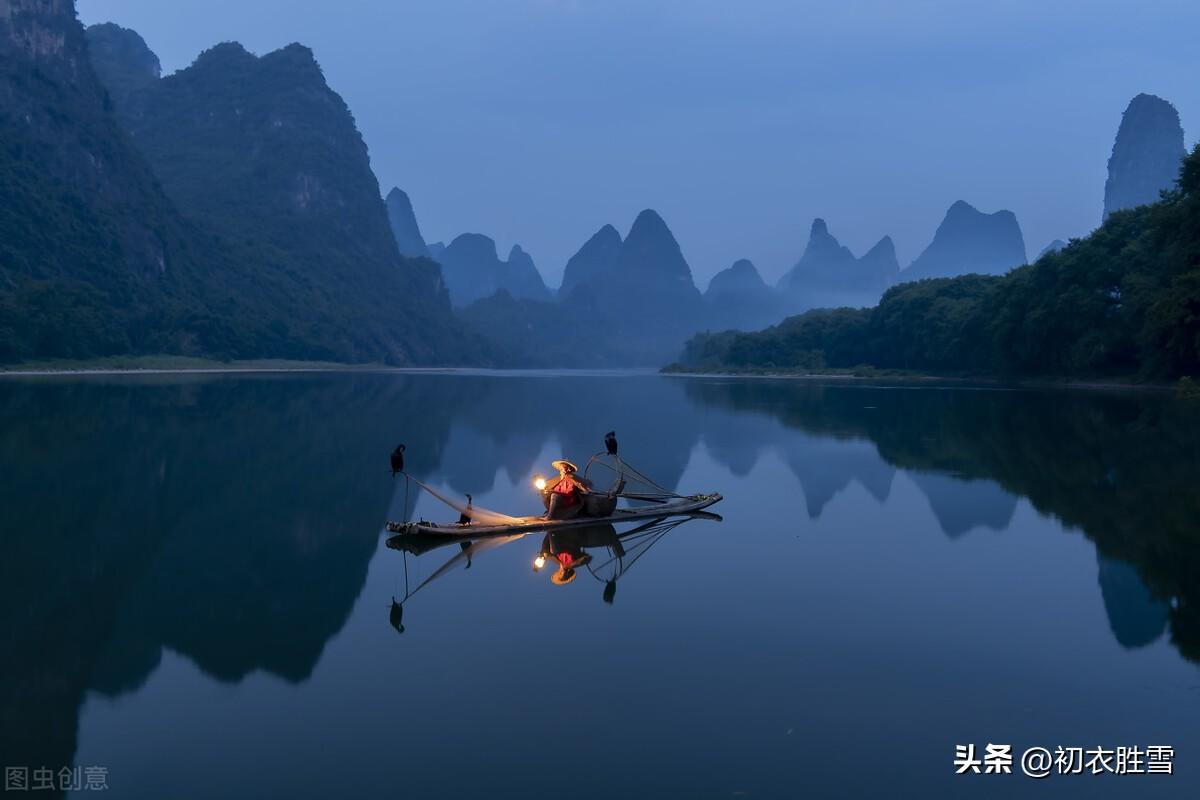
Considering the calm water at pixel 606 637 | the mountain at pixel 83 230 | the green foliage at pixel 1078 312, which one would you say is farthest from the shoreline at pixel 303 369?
the calm water at pixel 606 637

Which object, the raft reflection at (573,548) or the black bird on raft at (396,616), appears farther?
the raft reflection at (573,548)

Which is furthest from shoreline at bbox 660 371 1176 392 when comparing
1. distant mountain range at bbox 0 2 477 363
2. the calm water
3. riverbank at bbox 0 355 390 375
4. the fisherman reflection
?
distant mountain range at bbox 0 2 477 363

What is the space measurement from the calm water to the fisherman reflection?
269mm

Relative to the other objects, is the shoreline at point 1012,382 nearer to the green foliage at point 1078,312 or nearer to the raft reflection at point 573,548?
the green foliage at point 1078,312

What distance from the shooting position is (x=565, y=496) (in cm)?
1798

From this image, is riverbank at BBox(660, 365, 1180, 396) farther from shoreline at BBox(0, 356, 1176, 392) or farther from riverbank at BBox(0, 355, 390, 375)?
riverbank at BBox(0, 355, 390, 375)

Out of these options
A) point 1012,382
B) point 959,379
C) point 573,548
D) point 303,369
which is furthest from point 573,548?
point 303,369

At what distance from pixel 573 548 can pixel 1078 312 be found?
61.2 meters

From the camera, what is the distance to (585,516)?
18453mm

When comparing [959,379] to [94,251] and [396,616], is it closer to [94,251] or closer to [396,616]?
[396,616]

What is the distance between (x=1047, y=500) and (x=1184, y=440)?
39.0 ft

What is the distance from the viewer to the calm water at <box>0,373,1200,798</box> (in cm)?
783

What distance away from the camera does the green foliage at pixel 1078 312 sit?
50.0m

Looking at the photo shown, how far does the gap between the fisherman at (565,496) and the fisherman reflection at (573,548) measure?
1.27 feet
